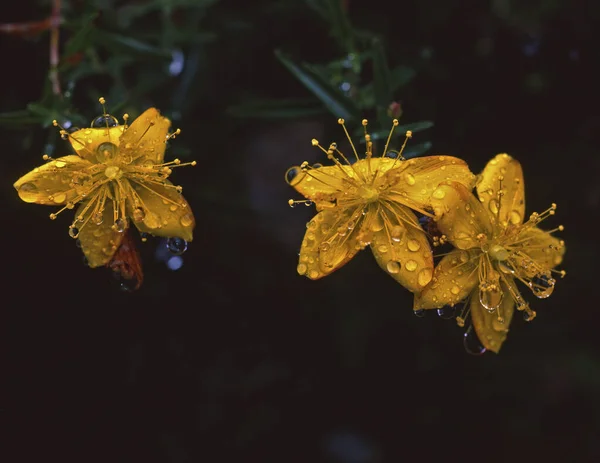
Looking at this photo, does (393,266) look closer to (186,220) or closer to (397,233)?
(397,233)

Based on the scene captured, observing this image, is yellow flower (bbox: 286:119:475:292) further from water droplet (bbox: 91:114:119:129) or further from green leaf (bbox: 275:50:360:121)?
water droplet (bbox: 91:114:119:129)

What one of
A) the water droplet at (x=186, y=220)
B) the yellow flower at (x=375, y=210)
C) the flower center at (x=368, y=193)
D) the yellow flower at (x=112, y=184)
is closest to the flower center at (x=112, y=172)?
the yellow flower at (x=112, y=184)

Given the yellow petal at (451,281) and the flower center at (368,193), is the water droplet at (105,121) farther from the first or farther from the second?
the yellow petal at (451,281)

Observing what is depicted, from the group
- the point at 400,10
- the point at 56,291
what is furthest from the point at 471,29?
the point at 56,291

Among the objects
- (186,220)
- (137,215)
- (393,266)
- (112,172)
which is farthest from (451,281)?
(112,172)

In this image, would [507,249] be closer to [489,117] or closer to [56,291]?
[489,117]

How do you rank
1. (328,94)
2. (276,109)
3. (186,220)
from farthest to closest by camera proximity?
1. (276,109)
2. (328,94)
3. (186,220)

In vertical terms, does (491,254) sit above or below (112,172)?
below
